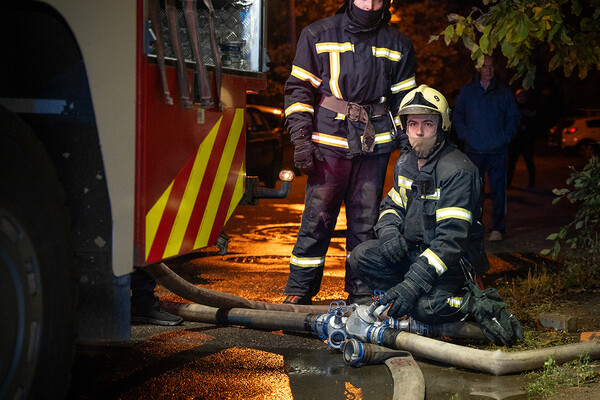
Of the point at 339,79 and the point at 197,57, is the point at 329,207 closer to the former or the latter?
the point at 339,79

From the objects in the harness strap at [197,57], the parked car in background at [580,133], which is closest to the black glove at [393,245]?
the harness strap at [197,57]

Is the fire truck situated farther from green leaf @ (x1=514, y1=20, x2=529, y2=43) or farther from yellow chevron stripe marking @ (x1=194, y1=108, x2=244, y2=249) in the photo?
green leaf @ (x1=514, y1=20, x2=529, y2=43)

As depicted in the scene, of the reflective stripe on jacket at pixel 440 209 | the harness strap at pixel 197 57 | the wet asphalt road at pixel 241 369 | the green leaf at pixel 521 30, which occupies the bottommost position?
the wet asphalt road at pixel 241 369

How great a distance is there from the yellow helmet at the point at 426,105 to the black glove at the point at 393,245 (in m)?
0.67

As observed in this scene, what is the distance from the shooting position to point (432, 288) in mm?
4527

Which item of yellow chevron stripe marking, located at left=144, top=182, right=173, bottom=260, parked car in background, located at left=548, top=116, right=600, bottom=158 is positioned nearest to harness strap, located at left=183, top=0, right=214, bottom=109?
yellow chevron stripe marking, located at left=144, top=182, right=173, bottom=260

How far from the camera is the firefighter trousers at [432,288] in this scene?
4.49 metres

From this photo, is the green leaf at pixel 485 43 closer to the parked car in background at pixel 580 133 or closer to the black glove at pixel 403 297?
the black glove at pixel 403 297

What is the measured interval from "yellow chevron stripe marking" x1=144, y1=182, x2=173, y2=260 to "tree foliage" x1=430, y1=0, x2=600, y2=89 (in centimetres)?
242

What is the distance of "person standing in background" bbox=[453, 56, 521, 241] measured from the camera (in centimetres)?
833

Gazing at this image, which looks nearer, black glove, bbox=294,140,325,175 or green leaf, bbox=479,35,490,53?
green leaf, bbox=479,35,490,53

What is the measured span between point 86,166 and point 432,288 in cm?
216

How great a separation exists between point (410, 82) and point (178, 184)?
8.29 feet

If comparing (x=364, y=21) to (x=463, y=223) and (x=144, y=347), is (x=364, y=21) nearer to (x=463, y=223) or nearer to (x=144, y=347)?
(x=463, y=223)
